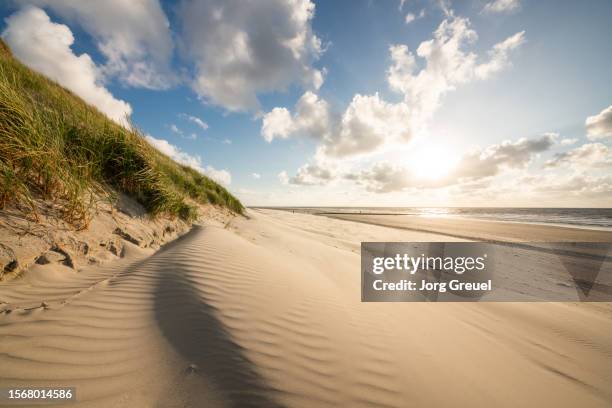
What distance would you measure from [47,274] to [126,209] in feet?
5.72

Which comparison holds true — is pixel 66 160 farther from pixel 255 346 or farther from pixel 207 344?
pixel 255 346

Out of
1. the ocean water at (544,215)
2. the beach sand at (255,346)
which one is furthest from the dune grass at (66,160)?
the ocean water at (544,215)

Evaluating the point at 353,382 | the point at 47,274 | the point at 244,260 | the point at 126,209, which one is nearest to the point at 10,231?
the point at 47,274

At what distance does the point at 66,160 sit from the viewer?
278 cm

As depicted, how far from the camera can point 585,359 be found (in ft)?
8.26

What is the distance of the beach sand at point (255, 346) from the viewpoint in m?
1.25

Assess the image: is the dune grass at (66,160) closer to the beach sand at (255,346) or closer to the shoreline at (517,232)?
the beach sand at (255,346)

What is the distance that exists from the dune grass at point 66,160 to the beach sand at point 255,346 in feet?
2.91

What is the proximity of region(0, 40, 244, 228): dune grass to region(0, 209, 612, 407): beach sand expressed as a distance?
89cm

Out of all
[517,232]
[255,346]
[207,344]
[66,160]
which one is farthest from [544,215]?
[66,160]

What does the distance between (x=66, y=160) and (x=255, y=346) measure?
3228mm

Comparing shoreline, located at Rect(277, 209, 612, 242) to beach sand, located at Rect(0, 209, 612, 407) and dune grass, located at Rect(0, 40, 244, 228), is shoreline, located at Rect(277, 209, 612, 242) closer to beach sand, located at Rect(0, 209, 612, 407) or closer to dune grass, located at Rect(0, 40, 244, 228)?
beach sand, located at Rect(0, 209, 612, 407)

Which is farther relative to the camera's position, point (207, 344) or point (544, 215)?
point (544, 215)

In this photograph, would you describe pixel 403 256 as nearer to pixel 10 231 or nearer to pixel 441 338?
pixel 441 338
